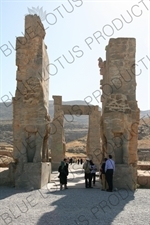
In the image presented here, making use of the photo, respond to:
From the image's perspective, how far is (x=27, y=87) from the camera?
1045 cm

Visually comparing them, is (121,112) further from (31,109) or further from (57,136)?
(57,136)

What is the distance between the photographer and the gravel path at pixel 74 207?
5844 mm

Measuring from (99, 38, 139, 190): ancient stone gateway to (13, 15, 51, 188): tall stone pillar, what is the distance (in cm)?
192

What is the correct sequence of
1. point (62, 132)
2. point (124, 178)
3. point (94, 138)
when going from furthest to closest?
point (94, 138) < point (62, 132) < point (124, 178)

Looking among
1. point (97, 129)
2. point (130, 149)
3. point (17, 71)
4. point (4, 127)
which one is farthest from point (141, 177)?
point (4, 127)

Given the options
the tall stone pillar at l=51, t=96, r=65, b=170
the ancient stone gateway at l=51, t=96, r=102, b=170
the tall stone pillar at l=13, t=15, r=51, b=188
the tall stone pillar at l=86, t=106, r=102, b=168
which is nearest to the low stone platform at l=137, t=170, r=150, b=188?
the tall stone pillar at l=13, t=15, r=51, b=188

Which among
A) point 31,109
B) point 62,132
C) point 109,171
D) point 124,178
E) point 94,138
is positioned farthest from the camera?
point 94,138

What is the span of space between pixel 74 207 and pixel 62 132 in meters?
11.6

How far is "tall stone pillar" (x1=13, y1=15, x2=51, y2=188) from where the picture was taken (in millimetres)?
9641

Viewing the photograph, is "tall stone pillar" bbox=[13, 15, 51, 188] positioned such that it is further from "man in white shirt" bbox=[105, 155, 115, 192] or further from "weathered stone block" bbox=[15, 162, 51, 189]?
"man in white shirt" bbox=[105, 155, 115, 192]

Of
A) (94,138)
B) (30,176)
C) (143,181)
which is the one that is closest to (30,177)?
(30,176)

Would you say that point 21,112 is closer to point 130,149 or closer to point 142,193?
point 130,149

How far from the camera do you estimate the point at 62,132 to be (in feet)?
60.6

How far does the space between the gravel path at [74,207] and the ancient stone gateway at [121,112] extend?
2.12 feet
